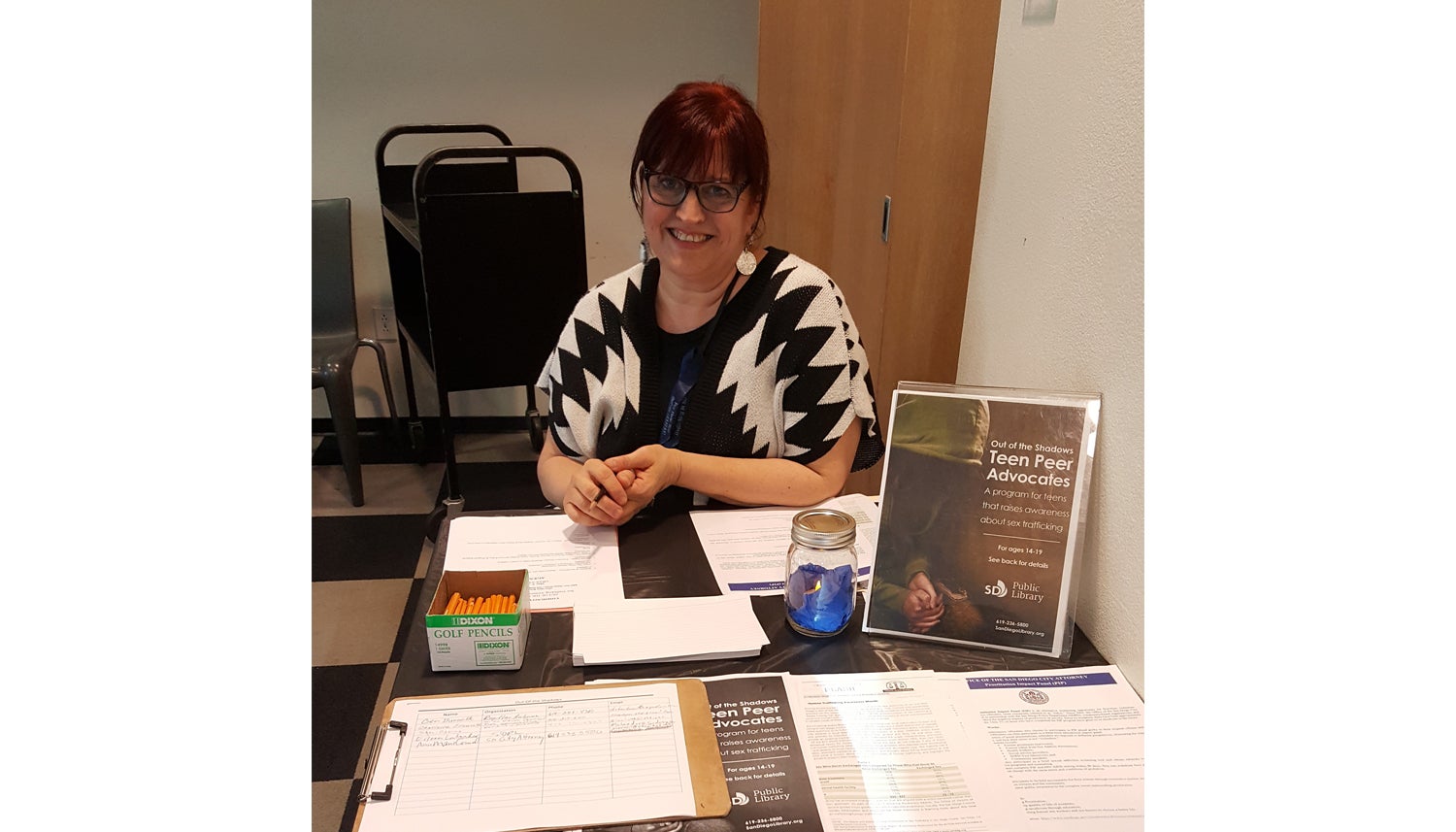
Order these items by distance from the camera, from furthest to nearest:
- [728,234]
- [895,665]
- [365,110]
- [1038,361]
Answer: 1. [365,110]
2. [728,234]
3. [1038,361]
4. [895,665]

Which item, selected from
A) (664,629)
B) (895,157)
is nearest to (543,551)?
(664,629)

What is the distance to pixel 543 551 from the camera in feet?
3.82

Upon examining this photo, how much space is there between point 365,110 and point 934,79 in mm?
2466

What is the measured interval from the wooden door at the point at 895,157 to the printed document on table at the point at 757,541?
1.61 feet

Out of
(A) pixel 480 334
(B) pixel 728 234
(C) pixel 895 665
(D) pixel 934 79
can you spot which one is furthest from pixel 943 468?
(A) pixel 480 334

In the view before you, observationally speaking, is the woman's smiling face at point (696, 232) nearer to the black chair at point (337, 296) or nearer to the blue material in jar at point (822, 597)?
the blue material in jar at point (822, 597)

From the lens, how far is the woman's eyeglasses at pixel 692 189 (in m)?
1.42

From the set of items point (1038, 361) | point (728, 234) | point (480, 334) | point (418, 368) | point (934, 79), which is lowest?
point (418, 368)

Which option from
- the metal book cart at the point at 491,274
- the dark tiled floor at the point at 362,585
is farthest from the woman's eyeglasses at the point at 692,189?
the metal book cart at the point at 491,274

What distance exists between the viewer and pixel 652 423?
4.84ft

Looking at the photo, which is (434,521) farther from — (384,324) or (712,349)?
(712,349)

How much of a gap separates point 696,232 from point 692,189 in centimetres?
7

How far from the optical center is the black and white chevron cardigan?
1.45m

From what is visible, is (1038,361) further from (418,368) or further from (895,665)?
(418,368)
